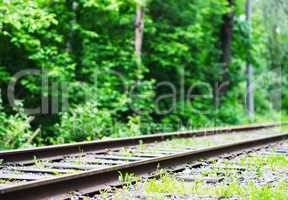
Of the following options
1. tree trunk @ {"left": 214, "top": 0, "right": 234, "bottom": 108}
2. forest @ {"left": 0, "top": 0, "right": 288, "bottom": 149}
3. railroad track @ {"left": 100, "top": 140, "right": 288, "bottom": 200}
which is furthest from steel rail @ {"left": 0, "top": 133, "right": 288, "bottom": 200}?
tree trunk @ {"left": 214, "top": 0, "right": 234, "bottom": 108}

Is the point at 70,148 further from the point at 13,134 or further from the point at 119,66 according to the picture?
the point at 119,66

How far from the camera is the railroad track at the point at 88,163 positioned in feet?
17.9

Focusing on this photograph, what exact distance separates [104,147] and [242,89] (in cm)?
2022

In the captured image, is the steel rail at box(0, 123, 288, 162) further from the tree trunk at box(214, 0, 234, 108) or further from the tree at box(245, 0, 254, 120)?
the tree at box(245, 0, 254, 120)

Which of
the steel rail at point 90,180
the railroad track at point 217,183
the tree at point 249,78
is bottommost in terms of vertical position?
the railroad track at point 217,183

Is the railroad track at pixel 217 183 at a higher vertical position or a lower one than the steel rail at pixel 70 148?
lower

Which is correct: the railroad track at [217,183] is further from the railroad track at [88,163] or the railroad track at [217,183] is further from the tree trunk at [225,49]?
the tree trunk at [225,49]

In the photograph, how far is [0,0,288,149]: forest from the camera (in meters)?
13.7

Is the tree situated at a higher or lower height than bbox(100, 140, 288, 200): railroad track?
higher

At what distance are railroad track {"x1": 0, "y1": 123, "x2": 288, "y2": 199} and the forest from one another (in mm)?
2850

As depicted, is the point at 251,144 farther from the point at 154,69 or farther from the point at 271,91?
the point at 271,91

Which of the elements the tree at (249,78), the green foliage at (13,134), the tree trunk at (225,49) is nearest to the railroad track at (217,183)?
the green foliage at (13,134)

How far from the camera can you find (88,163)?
303 inches

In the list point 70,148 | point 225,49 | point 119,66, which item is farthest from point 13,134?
point 225,49
